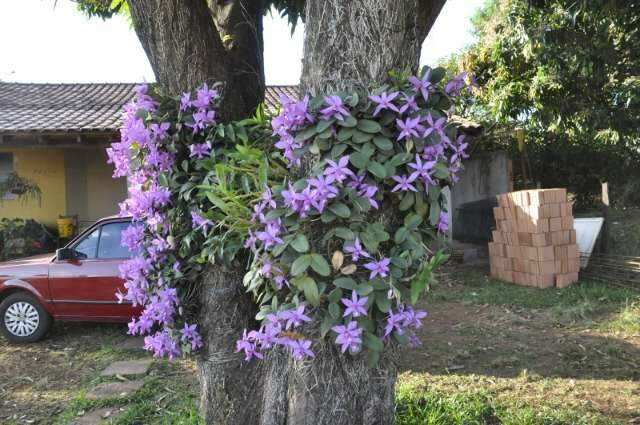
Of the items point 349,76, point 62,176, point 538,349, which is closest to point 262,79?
point 349,76

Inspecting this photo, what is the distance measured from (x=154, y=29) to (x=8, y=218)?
34.7ft

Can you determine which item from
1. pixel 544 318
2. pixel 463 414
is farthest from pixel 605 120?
pixel 463 414

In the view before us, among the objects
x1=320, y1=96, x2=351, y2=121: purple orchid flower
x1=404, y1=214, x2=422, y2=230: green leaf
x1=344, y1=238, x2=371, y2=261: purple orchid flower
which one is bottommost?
x1=344, y1=238, x2=371, y2=261: purple orchid flower

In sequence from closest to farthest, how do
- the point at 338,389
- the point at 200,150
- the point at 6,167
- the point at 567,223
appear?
the point at 338,389 → the point at 200,150 → the point at 567,223 → the point at 6,167

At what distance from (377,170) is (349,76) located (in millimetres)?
510

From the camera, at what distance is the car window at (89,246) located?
643 centimetres

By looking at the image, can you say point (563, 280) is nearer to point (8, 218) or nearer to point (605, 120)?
point (605, 120)

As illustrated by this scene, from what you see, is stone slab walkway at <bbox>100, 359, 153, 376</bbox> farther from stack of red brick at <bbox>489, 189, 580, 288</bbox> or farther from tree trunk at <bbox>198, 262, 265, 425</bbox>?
stack of red brick at <bbox>489, 189, 580, 288</bbox>

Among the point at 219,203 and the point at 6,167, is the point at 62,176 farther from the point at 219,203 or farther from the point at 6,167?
the point at 219,203

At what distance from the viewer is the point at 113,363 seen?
18.2 ft

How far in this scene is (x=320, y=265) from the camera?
6.69ft

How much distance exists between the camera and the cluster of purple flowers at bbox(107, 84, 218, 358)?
2.75 meters

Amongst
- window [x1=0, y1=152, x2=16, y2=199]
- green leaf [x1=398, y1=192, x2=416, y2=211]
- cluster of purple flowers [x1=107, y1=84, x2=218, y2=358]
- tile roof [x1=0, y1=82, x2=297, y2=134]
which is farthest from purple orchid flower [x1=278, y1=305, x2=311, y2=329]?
window [x1=0, y1=152, x2=16, y2=199]

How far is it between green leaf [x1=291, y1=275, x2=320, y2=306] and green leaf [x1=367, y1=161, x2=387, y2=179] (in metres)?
0.47
